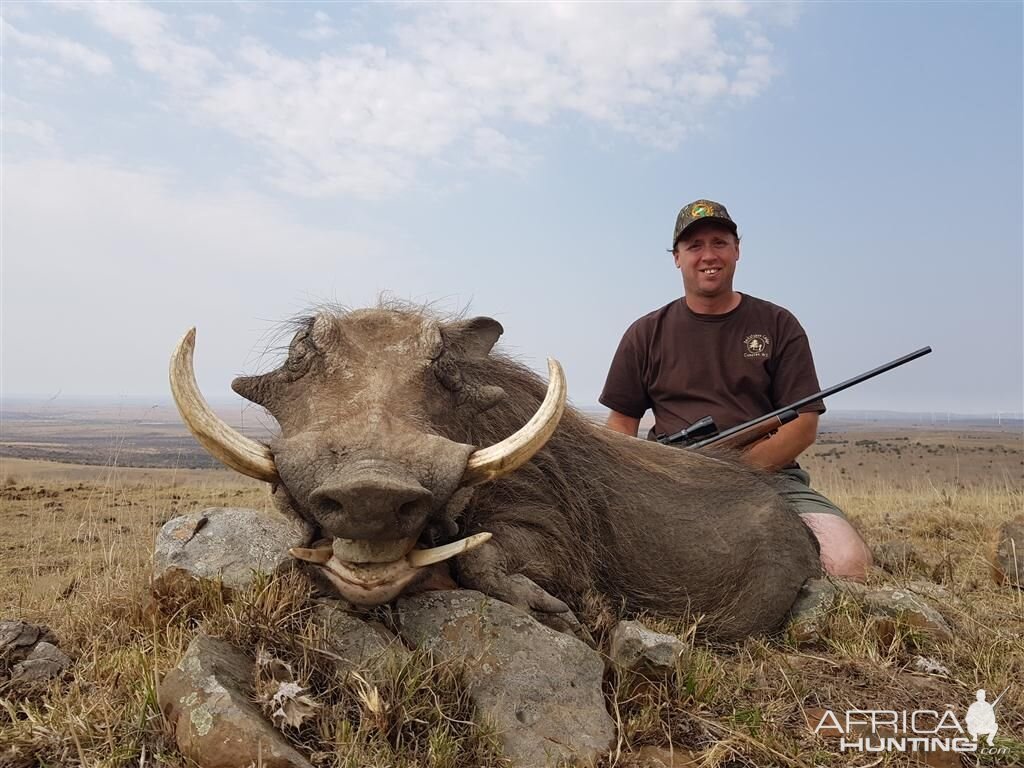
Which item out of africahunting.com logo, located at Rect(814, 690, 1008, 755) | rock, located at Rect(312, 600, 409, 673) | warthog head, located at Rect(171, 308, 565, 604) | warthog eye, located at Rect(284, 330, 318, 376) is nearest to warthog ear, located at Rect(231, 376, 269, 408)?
warthog head, located at Rect(171, 308, 565, 604)

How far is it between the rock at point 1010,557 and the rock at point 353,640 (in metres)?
3.80

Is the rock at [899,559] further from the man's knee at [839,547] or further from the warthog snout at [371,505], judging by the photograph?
the warthog snout at [371,505]

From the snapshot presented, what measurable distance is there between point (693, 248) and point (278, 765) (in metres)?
4.32

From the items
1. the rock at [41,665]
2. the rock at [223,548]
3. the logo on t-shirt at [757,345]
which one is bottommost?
the rock at [41,665]

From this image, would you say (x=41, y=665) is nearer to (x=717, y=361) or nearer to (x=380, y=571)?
(x=380, y=571)

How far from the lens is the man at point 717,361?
4887 mm

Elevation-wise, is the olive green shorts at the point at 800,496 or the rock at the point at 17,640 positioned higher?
the olive green shorts at the point at 800,496

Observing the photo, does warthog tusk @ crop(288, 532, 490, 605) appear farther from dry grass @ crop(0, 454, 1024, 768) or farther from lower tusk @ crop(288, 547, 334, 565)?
dry grass @ crop(0, 454, 1024, 768)

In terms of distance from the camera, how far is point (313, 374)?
2672 millimetres

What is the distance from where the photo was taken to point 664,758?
6.96 feet

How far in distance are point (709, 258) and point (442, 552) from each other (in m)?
3.58

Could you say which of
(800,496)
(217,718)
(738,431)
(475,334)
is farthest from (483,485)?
(800,496)

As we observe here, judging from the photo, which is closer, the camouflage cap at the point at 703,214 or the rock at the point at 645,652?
the rock at the point at 645,652

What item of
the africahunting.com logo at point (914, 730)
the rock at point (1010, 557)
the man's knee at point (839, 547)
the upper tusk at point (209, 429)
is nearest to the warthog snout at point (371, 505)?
the upper tusk at point (209, 429)
